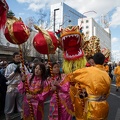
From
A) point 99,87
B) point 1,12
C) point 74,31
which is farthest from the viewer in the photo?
point 74,31

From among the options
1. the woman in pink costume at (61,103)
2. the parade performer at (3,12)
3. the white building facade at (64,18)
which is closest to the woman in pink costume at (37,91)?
the woman in pink costume at (61,103)

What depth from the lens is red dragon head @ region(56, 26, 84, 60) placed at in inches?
209

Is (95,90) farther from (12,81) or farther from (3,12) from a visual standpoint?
(12,81)

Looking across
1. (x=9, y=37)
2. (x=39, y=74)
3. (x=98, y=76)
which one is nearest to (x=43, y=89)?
(x=39, y=74)

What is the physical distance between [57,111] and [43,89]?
514 millimetres

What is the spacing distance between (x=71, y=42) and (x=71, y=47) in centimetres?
12

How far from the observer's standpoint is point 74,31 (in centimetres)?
537

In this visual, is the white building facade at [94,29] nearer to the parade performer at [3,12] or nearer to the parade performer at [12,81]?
the parade performer at [12,81]

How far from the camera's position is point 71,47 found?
5.39 meters

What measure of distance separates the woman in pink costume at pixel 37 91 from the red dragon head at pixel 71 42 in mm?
938

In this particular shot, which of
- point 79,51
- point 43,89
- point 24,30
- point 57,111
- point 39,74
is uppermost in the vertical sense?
point 24,30

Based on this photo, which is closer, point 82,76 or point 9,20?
point 82,76

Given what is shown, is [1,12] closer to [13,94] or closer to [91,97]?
[91,97]

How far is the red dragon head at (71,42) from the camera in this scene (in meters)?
5.32
